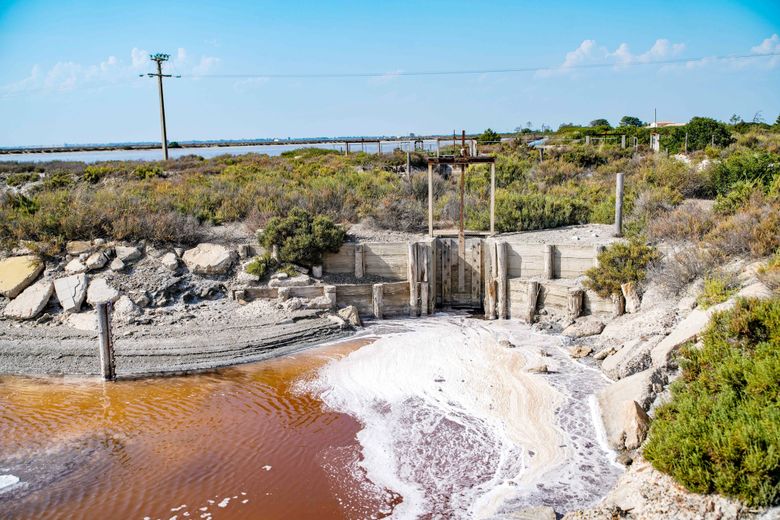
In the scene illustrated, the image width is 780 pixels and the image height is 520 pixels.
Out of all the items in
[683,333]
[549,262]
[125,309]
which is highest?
[549,262]

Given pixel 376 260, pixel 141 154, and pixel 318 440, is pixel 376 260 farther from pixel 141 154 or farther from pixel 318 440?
pixel 141 154

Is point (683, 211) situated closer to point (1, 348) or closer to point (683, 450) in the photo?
point (683, 450)

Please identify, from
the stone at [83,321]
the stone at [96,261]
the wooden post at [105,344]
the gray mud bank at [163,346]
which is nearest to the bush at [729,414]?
the gray mud bank at [163,346]

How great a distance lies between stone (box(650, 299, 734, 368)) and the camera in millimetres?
9641

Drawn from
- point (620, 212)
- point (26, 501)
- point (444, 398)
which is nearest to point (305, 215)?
point (444, 398)

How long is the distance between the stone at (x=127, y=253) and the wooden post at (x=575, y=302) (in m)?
11.0

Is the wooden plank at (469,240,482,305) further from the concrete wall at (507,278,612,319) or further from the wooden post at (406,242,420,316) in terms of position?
the wooden post at (406,242,420,316)

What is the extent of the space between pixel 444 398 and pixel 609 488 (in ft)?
11.6

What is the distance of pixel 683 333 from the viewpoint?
10.0 meters

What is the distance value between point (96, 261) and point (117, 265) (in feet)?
1.71

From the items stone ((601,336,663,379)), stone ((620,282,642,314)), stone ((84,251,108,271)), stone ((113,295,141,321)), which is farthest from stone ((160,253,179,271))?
stone ((620,282,642,314))

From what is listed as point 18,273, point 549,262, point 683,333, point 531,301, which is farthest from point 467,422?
point 18,273

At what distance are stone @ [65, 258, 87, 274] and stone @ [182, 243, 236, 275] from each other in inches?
94.1

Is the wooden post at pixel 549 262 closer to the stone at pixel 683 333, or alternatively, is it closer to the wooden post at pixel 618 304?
the wooden post at pixel 618 304
